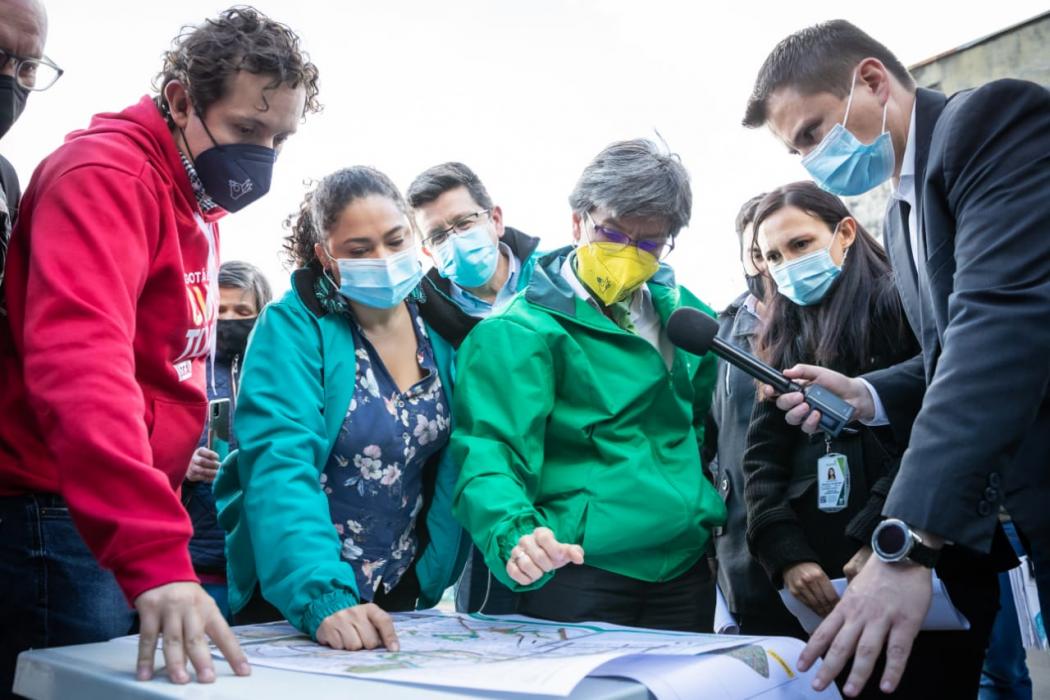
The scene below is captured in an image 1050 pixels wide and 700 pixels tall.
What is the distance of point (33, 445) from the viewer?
1414 millimetres

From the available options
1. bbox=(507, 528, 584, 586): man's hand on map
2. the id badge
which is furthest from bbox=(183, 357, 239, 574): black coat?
the id badge

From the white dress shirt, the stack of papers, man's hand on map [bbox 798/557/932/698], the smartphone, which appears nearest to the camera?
man's hand on map [bbox 798/557/932/698]

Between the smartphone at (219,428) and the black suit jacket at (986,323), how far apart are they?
6.94 ft

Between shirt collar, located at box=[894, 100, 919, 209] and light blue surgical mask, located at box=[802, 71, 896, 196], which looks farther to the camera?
light blue surgical mask, located at box=[802, 71, 896, 196]

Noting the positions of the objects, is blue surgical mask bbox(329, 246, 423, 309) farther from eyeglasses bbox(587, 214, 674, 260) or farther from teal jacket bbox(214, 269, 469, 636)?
eyeglasses bbox(587, 214, 674, 260)

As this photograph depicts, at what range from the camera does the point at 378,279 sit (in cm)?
209

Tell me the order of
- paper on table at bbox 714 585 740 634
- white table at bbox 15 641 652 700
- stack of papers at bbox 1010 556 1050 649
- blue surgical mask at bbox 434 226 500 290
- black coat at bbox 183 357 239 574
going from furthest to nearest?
stack of papers at bbox 1010 556 1050 649
blue surgical mask at bbox 434 226 500 290
black coat at bbox 183 357 239 574
paper on table at bbox 714 585 740 634
white table at bbox 15 641 652 700

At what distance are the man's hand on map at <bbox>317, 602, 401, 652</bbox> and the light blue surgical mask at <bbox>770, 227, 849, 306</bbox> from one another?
5.39 ft

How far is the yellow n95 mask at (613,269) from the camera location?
209 centimetres

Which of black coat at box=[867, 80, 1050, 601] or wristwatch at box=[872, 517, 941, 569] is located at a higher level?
black coat at box=[867, 80, 1050, 601]

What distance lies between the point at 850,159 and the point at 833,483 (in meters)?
0.75

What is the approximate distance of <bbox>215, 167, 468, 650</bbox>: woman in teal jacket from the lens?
160 cm

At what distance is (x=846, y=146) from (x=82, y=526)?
1625 millimetres

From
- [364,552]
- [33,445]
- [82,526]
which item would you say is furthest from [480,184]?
[82,526]
